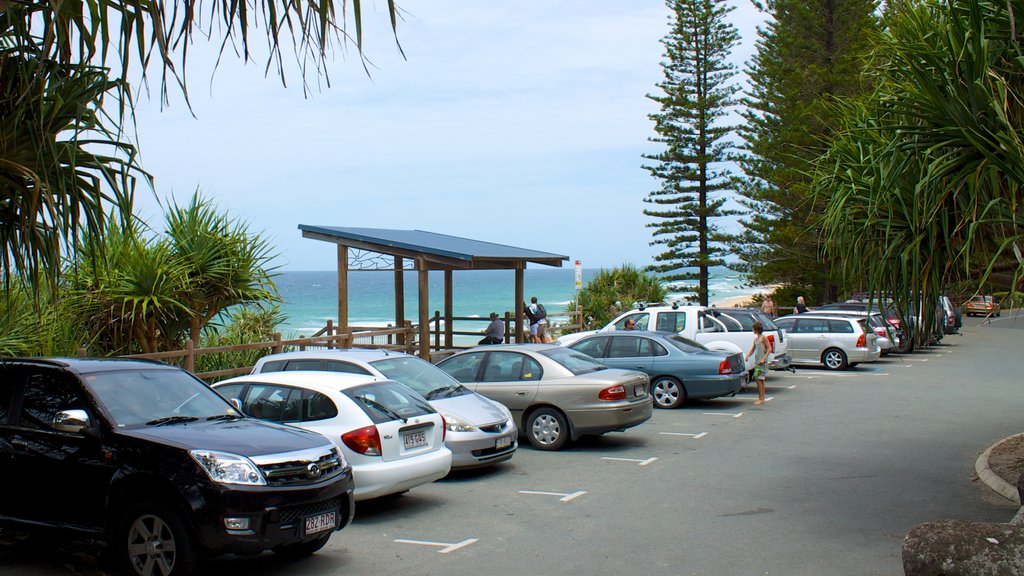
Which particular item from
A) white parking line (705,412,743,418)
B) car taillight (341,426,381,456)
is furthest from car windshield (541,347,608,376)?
car taillight (341,426,381,456)

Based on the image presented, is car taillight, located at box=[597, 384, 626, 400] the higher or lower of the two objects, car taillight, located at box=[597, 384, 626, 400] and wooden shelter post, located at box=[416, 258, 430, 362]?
the lower

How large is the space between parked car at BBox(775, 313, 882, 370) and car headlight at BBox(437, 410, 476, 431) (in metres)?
17.3

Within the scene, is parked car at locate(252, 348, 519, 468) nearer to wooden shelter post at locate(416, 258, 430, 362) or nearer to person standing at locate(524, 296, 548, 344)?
wooden shelter post at locate(416, 258, 430, 362)

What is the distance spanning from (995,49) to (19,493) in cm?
908

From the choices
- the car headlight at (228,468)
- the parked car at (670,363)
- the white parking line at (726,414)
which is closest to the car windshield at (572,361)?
the parked car at (670,363)

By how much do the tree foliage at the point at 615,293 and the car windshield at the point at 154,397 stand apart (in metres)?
26.3

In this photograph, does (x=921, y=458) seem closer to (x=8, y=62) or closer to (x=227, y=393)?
(x=227, y=393)

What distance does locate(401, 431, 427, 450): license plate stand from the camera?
9.11m

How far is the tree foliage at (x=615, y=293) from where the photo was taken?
35.2 m

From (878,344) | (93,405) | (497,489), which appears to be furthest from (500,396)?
(878,344)

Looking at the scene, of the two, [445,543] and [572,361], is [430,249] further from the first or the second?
[445,543]

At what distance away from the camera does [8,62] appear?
7.09m

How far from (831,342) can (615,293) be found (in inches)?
476

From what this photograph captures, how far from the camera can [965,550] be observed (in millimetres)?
6414
